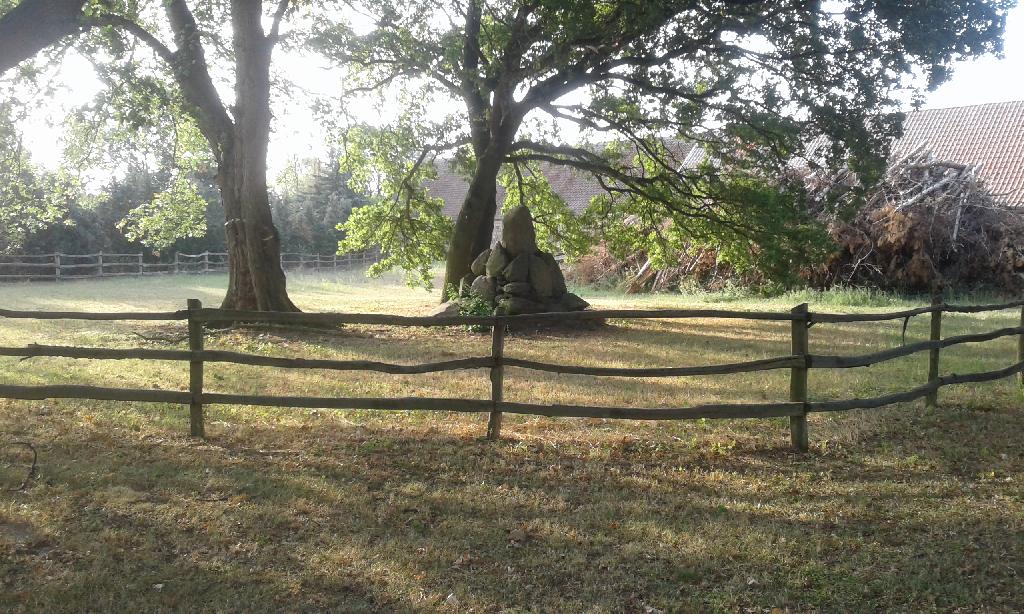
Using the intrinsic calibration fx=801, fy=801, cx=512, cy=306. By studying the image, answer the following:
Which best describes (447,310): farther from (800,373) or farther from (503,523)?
(503,523)

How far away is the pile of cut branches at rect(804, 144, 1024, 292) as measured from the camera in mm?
23016

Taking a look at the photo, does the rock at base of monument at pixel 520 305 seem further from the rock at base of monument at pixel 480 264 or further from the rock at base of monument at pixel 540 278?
the rock at base of monument at pixel 480 264

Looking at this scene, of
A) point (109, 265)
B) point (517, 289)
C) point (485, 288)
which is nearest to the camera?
point (517, 289)

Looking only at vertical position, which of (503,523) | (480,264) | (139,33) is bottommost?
(503,523)

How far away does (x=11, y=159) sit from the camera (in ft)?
45.0

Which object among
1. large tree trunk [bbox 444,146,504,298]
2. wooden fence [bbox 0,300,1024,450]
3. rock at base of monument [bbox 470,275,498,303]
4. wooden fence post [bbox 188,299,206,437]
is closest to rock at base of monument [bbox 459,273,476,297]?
rock at base of monument [bbox 470,275,498,303]

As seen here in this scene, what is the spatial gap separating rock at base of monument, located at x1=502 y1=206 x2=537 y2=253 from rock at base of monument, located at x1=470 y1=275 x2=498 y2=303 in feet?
2.70

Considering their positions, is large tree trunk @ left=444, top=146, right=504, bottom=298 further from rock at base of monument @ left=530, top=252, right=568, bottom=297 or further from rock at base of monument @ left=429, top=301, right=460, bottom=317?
rock at base of monument @ left=530, top=252, right=568, bottom=297

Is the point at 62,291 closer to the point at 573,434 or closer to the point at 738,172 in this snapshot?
the point at 738,172

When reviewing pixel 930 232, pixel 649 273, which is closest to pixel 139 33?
pixel 649 273

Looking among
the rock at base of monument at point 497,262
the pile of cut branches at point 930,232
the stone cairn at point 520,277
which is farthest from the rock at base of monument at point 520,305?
the pile of cut branches at point 930,232

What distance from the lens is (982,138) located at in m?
32.8

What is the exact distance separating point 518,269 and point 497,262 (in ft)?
1.87

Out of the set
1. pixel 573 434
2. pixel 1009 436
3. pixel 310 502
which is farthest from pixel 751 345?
pixel 310 502
